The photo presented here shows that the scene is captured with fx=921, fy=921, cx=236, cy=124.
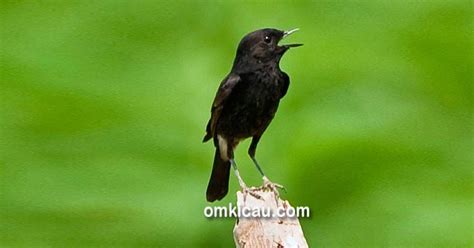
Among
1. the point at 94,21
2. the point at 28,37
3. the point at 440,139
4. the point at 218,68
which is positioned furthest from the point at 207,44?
the point at 440,139

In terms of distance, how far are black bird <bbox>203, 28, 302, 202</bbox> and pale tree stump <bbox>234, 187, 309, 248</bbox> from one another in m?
0.22

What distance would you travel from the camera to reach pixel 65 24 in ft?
11.1

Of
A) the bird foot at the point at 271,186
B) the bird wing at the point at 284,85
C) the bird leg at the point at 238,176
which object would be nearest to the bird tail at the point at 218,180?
the bird leg at the point at 238,176

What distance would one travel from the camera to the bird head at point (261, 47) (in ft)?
9.58

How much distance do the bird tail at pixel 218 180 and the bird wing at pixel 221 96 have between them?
0.10 m

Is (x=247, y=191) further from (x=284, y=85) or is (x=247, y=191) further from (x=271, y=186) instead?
(x=284, y=85)

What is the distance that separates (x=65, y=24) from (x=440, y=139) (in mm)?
1442

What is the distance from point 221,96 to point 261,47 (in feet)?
0.66

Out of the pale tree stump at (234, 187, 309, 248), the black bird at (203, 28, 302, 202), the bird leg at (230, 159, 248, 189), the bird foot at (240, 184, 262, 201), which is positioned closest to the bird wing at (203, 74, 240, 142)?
the black bird at (203, 28, 302, 202)

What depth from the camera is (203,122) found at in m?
3.12

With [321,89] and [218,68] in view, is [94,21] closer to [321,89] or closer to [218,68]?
[218,68]

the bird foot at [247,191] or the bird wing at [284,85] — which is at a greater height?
the bird wing at [284,85]

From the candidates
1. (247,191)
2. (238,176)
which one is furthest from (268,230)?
(238,176)

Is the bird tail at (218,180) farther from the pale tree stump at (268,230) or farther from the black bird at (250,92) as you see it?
the pale tree stump at (268,230)
